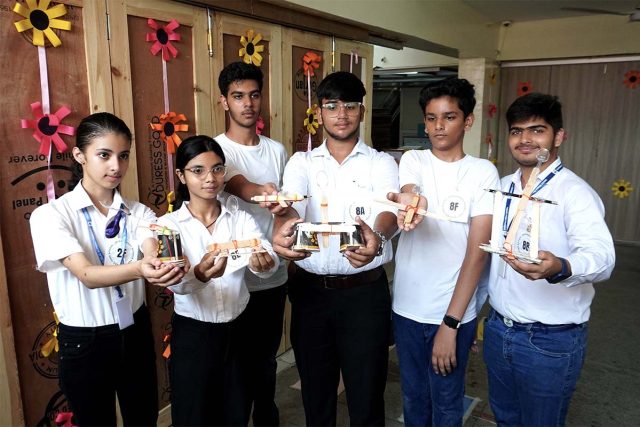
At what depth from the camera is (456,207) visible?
1792mm

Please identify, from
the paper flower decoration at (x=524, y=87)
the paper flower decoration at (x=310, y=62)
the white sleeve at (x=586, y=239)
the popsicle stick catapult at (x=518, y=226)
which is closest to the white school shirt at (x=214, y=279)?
the popsicle stick catapult at (x=518, y=226)

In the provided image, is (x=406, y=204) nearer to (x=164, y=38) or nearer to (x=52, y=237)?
(x=52, y=237)

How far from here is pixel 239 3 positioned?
2.70 metres

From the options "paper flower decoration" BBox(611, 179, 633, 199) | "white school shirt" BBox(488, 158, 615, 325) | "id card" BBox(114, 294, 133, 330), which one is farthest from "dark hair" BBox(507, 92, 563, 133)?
"paper flower decoration" BBox(611, 179, 633, 199)

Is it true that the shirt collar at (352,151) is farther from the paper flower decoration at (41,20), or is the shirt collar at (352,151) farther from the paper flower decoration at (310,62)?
the paper flower decoration at (310,62)

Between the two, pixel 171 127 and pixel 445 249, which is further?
pixel 171 127

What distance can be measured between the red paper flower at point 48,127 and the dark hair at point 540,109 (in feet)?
5.78

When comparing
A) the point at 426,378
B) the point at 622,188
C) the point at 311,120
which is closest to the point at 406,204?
the point at 426,378

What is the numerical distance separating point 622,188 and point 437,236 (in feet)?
20.5

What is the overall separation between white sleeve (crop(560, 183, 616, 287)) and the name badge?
1.09ft

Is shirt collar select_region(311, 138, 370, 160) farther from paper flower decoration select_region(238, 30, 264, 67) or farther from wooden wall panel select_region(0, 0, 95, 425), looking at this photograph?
paper flower decoration select_region(238, 30, 264, 67)

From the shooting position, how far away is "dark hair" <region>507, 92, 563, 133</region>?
5.45 feet

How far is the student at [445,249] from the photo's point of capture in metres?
1.75

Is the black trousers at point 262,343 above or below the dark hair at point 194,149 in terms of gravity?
below
